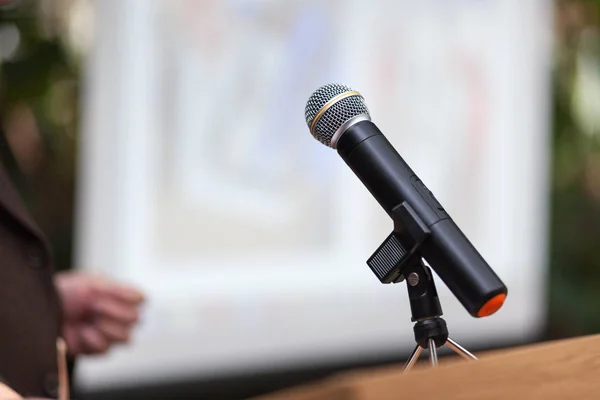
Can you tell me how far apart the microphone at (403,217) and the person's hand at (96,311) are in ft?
2.13

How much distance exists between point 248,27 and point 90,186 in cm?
66

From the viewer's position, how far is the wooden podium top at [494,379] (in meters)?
0.47

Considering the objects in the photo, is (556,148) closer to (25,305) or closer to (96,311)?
(96,311)

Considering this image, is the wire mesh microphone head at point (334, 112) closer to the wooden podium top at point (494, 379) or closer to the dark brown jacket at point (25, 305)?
the wooden podium top at point (494, 379)

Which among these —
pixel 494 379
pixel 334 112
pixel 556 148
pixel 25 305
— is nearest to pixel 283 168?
pixel 25 305

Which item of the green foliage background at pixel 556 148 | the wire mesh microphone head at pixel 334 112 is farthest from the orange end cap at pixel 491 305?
the green foliage background at pixel 556 148

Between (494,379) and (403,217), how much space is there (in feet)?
0.73

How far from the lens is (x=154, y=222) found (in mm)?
2084

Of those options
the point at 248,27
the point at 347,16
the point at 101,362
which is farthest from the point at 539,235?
the point at 101,362

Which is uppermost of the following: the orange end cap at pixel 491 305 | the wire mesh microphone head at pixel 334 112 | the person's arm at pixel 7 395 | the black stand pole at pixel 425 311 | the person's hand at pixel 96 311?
the wire mesh microphone head at pixel 334 112

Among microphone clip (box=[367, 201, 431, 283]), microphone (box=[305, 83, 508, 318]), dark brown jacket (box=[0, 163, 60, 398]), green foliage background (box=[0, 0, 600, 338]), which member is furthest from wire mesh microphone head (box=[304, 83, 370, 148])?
green foliage background (box=[0, 0, 600, 338])

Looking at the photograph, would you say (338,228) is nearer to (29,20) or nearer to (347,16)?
(347,16)

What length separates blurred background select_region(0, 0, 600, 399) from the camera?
2062 mm

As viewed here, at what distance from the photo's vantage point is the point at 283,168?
2312 mm
